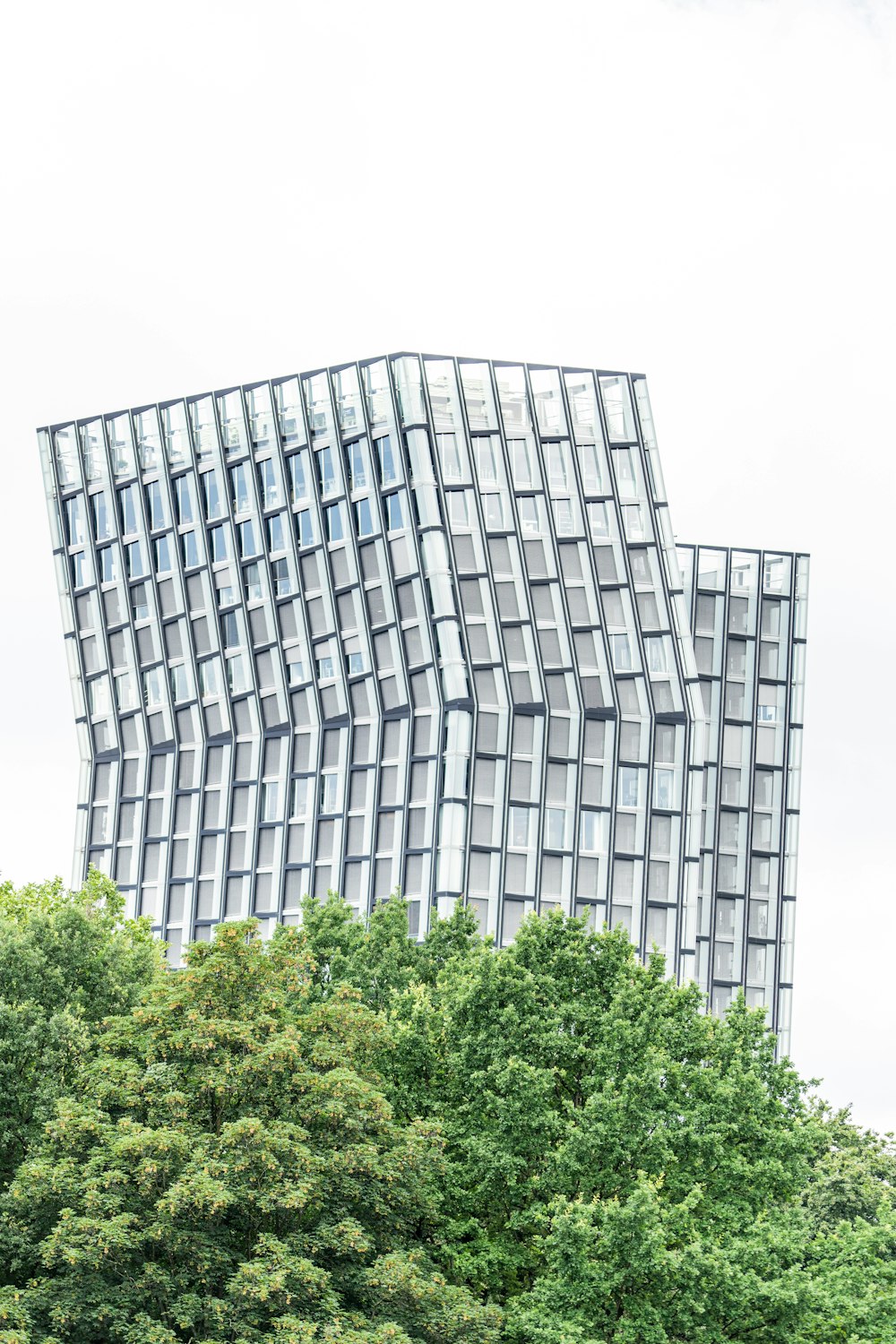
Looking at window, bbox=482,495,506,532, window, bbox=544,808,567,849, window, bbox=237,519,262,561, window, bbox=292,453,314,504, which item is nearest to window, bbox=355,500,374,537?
window, bbox=292,453,314,504

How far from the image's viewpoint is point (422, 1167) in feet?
121

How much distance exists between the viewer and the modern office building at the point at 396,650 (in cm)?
8306

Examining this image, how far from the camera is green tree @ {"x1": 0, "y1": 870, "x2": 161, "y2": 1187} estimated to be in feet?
121

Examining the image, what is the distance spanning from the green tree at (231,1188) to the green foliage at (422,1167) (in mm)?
65

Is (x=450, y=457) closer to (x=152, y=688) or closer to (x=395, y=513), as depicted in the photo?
(x=395, y=513)

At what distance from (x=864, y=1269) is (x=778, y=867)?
62.7 meters

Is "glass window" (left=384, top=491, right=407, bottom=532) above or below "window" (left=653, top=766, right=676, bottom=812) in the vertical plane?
above

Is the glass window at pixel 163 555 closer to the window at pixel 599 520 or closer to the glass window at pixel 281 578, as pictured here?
the glass window at pixel 281 578

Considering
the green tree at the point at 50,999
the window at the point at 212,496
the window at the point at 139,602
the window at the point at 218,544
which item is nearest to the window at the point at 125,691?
the window at the point at 139,602

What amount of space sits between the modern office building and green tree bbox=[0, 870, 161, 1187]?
39402 mm

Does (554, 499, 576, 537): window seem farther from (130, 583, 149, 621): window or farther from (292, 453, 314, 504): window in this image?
(130, 583, 149, 621): window

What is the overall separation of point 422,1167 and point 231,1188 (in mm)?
5036

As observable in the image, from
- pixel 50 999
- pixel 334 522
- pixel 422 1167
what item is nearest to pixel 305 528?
pixel 334 522

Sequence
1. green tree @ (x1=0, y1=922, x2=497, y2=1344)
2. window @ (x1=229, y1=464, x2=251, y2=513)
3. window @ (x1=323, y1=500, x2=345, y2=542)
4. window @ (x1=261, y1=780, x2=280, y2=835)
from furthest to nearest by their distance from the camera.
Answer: window @ (x1=229, y1=464, x2=251, y2=513)
window @ (x1=261, y1=780, x2=280, y2=835)
window @ (x1=323, y1=500, x2=345, y2=542)
green tree @ (x1=0, y1=922, x2=497, y2=1344)
